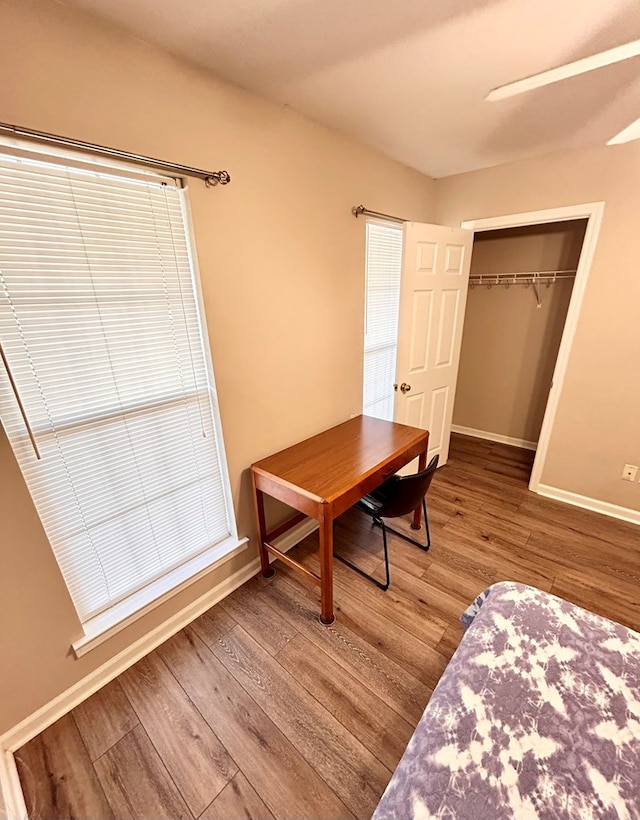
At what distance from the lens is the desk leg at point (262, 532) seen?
1.83m

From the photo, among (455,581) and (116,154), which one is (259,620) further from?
(116,154)

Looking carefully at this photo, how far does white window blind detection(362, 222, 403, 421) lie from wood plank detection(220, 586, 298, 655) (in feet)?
4.96

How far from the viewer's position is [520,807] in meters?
0.71

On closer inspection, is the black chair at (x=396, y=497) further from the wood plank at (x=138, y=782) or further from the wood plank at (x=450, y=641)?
the wood plank at (x=138, y=782)

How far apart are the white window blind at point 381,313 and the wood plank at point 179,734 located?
6.49 feet

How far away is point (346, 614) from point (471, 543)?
1.01 m

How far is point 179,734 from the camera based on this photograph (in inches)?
49.8

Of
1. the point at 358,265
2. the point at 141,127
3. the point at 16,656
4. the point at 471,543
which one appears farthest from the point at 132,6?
the point at 471,543

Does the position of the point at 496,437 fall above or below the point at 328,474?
below

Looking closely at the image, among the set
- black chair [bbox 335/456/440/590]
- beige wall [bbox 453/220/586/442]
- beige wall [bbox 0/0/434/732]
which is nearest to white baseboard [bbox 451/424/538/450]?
beige wall [bbox 453/220/586/442]

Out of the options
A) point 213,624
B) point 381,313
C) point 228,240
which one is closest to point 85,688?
point 213,624

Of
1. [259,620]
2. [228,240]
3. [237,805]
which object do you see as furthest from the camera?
[259,620]

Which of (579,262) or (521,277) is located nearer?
(579,262)

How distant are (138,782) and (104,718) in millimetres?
302
